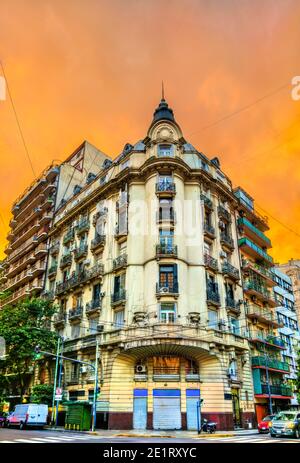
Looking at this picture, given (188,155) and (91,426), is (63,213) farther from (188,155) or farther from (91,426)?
(91,426)

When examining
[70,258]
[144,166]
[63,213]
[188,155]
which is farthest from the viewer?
[63,213]

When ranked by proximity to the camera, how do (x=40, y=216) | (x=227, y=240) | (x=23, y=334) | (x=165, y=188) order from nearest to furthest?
(x=23, y=334) → (x=165, y=188) → (x=227, y=240) → (x=40, y=216)

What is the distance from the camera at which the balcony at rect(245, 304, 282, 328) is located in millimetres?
40719

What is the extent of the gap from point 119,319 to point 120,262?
5.51m

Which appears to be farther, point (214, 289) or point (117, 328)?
point (214, 289)

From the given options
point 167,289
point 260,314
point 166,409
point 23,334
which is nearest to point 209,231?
point 167,289

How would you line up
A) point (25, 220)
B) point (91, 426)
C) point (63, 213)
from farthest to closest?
1. point (25, 220)
2. point (63, 213)
3. point (91, 426)

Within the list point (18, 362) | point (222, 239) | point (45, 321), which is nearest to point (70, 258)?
point (45, 321)

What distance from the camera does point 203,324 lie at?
32938 millimetres

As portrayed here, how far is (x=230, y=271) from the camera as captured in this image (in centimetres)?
3912

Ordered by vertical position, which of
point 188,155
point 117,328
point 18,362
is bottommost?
point 18,362

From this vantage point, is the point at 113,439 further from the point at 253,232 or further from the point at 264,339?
the point at 253,232

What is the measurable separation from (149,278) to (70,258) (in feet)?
49.4

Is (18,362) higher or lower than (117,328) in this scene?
lower
